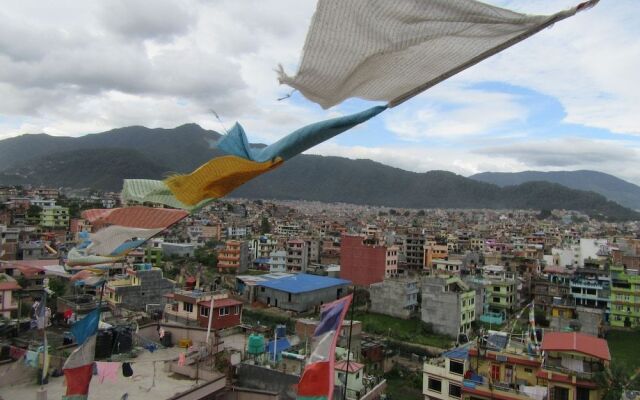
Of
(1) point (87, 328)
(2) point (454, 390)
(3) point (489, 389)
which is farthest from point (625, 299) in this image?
(1) point (87, 328)

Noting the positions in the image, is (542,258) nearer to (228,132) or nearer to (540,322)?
(540,322)

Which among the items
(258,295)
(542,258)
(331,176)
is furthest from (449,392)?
(331,176)

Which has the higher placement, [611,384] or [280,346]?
[280,346]

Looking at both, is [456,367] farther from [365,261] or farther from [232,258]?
[232,258]

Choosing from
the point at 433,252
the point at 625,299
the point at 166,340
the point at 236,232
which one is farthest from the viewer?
the point at 236,232

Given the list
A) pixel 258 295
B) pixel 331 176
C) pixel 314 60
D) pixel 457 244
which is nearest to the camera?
pixel 314 60

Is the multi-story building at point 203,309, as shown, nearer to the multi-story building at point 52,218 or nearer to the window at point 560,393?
the window at point 560,393

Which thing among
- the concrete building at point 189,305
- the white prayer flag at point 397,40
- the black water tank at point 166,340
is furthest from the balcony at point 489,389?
the white prayer flag at point 397,40
